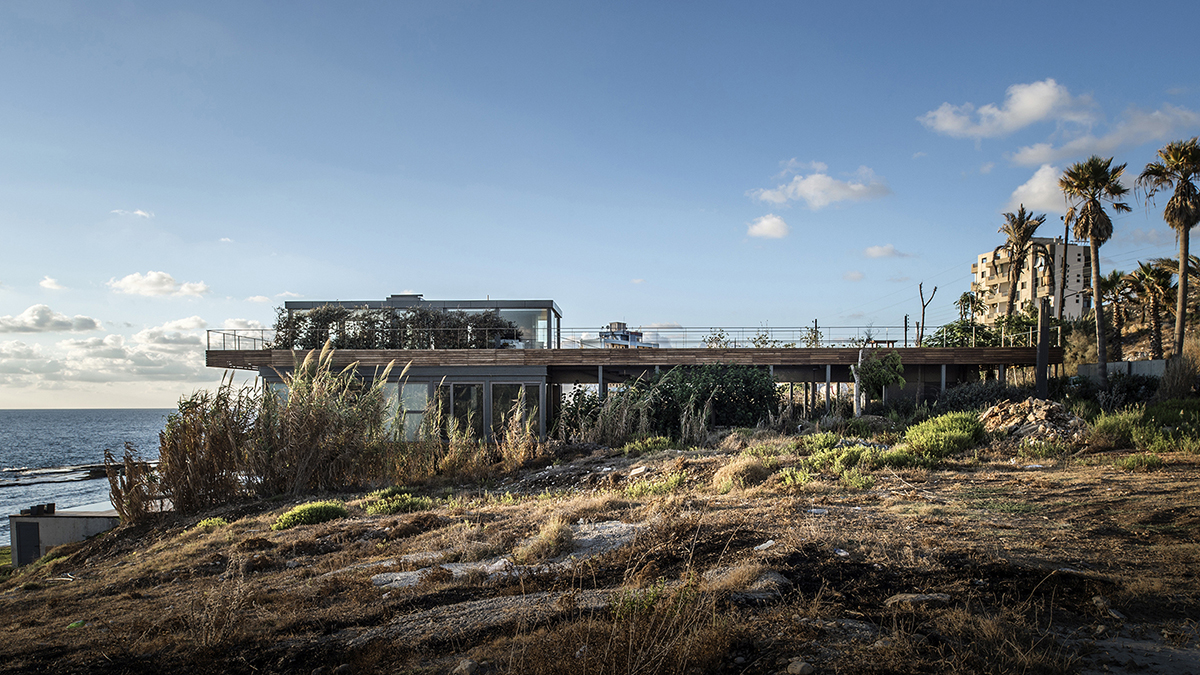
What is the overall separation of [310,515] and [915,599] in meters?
5.99

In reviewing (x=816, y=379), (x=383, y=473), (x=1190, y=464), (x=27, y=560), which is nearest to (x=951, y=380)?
(x=816, y=379)

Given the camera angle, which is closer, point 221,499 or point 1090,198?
point 221,499

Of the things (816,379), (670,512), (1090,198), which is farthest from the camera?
(1090,198)

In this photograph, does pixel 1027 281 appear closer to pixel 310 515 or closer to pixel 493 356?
pixel 493 356

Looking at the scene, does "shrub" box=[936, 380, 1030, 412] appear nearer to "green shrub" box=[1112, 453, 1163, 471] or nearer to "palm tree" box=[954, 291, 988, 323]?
"green shrub" box=[1112, 453, 1163, 471]

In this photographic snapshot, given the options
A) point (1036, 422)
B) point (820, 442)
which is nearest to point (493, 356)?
point (820, 442)

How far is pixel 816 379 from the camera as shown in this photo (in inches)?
737

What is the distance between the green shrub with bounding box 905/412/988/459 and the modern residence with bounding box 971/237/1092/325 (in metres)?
27.3

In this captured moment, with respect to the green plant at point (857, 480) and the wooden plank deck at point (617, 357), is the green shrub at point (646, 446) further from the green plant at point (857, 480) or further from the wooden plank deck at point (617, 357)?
the wooden plank deck at point (617, 357)

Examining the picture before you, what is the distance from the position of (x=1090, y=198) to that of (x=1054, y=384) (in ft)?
20.1

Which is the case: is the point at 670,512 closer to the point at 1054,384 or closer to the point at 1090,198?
the point at 1054,384

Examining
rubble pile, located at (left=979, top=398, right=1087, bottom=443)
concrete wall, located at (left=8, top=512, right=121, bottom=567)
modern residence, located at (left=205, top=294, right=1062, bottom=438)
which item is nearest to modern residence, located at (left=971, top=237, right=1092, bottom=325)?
modern residence, located at (left=205, top=294, right=1062, bottom=438)

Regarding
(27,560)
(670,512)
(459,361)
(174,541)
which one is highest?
(459,361)

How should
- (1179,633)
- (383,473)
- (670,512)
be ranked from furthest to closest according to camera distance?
1. (383,473)
2. (670,512)
3. (1179,633)
